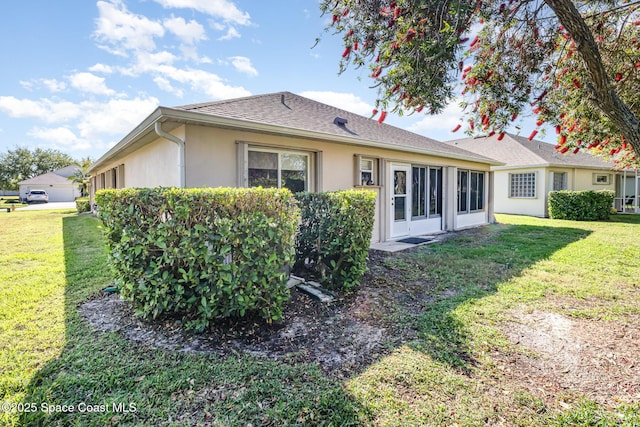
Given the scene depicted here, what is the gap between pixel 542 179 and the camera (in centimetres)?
1667

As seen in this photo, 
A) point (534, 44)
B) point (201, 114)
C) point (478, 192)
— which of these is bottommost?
point (478, 192)

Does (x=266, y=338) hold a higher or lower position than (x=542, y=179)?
lower

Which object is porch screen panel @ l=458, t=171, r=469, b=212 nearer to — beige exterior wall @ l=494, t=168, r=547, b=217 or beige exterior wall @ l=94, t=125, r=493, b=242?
beige exterior wall @ l=94, t=125, r=493, b=242

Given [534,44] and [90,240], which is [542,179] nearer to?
[534,44]

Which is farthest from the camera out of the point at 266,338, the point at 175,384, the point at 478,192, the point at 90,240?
the point at 478,192

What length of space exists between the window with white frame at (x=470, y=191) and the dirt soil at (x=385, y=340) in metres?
8.71

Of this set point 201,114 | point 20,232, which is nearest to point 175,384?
point 201,114

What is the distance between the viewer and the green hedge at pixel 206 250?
333 centimetres

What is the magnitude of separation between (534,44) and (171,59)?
378 inches

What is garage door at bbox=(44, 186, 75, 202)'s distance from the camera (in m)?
41.7

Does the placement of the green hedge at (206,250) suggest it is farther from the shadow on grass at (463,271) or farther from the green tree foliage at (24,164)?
the green tree foliage at (24,164)

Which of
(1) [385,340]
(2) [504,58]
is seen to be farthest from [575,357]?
(2) [504,58]

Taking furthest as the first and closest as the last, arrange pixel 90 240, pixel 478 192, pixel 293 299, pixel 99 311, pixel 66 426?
pixel 478 192
pixel 90 240
pixel 293 299
pixel 99 311
pixel 66 426

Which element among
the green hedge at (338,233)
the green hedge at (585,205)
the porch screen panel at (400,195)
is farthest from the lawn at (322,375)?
the green hedge at (585,205)
